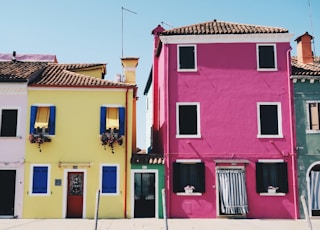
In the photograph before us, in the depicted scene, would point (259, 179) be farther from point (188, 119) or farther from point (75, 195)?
point (75, 195)

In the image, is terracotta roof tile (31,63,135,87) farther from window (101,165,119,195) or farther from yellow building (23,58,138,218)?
window (101,165,119,195)

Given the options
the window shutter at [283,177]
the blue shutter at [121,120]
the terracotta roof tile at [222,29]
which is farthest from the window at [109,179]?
the window shutter at [283,177]

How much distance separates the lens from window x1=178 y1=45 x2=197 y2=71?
1959 centimetres

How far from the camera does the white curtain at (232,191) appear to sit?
18.2 meters

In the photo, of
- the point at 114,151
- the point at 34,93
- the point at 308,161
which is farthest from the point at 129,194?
the point at 308,161

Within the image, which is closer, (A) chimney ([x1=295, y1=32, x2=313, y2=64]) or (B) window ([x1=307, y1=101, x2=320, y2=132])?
(B) window ([x1=307, y1=101, x2=320, y2=132])

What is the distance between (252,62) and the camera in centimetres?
1945

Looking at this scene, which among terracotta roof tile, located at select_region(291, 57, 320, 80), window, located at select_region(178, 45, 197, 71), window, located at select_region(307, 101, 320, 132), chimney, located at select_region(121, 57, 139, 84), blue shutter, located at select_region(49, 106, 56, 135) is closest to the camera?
blue shutter, located at select_region(49, 106, 56, 135)

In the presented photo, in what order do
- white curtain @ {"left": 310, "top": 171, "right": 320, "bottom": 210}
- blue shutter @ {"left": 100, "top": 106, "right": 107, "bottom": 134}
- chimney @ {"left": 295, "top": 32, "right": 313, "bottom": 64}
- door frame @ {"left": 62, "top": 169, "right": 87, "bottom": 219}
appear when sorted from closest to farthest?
door frame @ {"left": 62, "top": 169, "right": 87, "bottom": 219} < white curtain @ {"left": 310, "top": 171, "right": 320, "bottom": 210} < blue shutter @ {"left": 100, "top": 106, "right": 107, "bottom": 134} < chimney @ {"left": 295, "top": 32, "right": 313, "bottom": 64}

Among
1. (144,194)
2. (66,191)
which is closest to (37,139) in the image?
(66,191)

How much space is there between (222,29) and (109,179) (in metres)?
9.13
